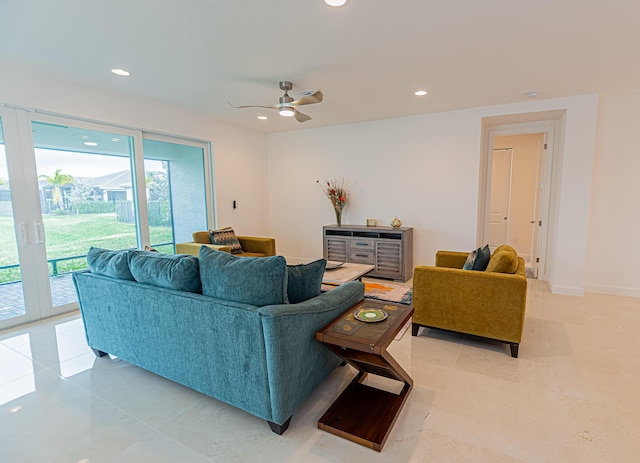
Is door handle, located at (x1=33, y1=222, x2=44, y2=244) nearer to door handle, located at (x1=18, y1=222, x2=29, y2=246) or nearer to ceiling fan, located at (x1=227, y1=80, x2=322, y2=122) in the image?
door handle, located at (x1=18, y1=222, x2=29, y2=246)

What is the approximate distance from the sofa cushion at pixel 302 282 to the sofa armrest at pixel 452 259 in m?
2.07

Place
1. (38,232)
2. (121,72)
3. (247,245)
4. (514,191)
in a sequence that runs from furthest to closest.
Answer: (514,191) → (247,245) → (38,232) → (121,72)

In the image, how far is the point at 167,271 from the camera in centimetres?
205

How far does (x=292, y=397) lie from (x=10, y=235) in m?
3.42

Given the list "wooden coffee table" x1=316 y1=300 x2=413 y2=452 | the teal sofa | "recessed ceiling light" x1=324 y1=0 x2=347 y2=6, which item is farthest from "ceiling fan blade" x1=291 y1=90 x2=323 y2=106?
"wooden coffee table" x1=316 y1=300 x2=413 y2=452

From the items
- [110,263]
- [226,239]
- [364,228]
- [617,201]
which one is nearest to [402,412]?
[110,263]

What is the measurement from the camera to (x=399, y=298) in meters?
4.00

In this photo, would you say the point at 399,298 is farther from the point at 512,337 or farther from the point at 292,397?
the point at 292,397

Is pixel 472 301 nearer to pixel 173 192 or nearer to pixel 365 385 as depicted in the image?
pixel 365 385

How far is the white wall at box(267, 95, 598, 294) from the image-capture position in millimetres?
4035

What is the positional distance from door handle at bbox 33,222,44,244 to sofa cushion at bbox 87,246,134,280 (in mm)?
1404

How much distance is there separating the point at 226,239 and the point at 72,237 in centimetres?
183

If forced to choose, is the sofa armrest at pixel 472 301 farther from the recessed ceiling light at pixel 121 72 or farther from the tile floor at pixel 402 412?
the recessed ceiling light at pixel 121 72

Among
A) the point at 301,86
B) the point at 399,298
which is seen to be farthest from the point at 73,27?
the point at 399,298
